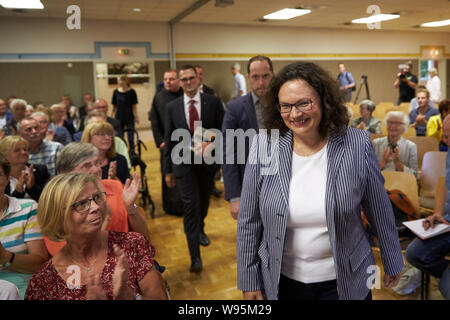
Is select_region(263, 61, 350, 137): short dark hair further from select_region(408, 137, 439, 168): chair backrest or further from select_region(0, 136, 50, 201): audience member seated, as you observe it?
select_region(408, 137, 439, 168): chair backrest

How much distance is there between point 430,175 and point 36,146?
371 centimetres

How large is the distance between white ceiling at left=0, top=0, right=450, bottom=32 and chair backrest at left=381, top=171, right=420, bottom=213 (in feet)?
18.9

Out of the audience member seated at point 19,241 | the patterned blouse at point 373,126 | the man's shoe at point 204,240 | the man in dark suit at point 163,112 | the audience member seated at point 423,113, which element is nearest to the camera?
the audience member seated at point 19,241

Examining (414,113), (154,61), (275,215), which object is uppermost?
(154,61)

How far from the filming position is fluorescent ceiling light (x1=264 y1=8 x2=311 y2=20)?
32.2 ft

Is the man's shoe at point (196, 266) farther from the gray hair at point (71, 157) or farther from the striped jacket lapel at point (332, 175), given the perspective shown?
the striped jacket lapel at point (332, 175)

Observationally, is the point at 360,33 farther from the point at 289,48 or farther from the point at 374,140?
the point at 374,140

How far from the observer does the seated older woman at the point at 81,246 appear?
4.42ft

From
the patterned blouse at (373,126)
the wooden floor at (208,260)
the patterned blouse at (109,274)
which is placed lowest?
the wooden floor at (208,260)

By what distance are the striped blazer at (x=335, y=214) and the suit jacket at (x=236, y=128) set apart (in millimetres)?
1036

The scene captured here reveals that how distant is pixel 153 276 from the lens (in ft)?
4.67

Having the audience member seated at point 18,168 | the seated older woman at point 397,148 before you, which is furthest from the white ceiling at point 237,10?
the audience member seated at point 18,168
